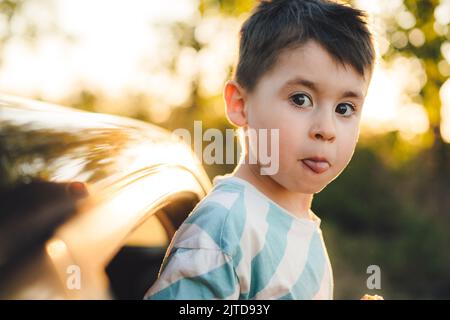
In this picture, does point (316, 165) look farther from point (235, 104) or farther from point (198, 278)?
point (198, 278)

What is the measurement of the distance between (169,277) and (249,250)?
0.70 feet

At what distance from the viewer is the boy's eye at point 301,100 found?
1.60 m

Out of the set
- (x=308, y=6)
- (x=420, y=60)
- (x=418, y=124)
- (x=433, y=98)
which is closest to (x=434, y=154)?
(x=418, y=124)

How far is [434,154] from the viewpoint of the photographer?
37.1 ft

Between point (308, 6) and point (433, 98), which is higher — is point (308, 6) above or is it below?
above

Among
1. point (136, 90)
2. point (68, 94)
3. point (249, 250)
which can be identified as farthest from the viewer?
point (68, 94)

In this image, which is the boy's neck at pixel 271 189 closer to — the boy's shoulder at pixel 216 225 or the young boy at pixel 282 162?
the young boy at pixel 282 162

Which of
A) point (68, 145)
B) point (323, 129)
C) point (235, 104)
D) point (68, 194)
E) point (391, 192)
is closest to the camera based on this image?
point (68, 194)

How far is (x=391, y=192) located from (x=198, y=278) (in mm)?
10552

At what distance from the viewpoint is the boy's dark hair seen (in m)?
1.67

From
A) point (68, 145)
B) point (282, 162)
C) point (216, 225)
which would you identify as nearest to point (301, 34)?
point (282, 162)

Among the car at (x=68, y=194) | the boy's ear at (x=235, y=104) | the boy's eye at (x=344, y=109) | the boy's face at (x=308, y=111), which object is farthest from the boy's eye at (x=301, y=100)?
the car at (x=68, y=194)

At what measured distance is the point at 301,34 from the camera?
65.8 inches
